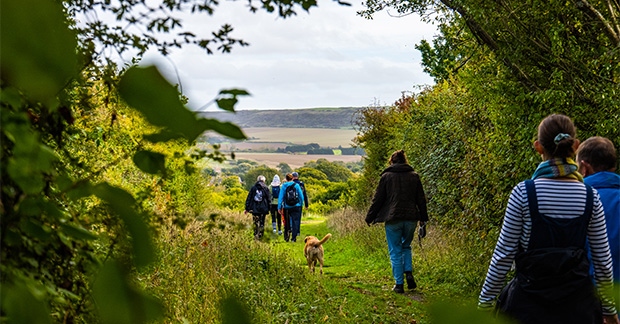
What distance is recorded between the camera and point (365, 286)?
27.8 ft

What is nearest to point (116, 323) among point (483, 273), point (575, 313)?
point (575, 313)

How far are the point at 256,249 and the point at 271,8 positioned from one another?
25.8ft

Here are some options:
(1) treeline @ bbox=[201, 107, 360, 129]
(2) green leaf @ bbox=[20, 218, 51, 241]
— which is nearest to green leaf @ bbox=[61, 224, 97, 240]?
(2) green leaf @ bbox=[20, 218, 51, 241]

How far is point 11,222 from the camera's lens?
0.65 meters

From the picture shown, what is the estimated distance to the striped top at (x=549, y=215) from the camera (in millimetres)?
2879

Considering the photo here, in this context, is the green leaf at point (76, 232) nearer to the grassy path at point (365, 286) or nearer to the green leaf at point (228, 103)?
the green leaf at point (228, 103)

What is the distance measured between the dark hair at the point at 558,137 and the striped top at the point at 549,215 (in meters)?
0.18

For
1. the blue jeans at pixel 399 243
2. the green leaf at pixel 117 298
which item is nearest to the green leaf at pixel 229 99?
the green leaf at pixel 117 298

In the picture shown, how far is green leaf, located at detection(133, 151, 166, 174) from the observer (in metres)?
0.68

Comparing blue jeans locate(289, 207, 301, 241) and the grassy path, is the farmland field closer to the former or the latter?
blue jeans locate(289, 207, 301, 241)

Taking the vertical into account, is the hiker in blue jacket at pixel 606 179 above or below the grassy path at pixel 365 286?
above

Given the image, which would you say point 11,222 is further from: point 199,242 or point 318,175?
point 318,175

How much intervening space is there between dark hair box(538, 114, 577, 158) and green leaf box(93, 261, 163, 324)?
9.59 feet

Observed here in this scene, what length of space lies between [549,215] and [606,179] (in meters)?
0.73
